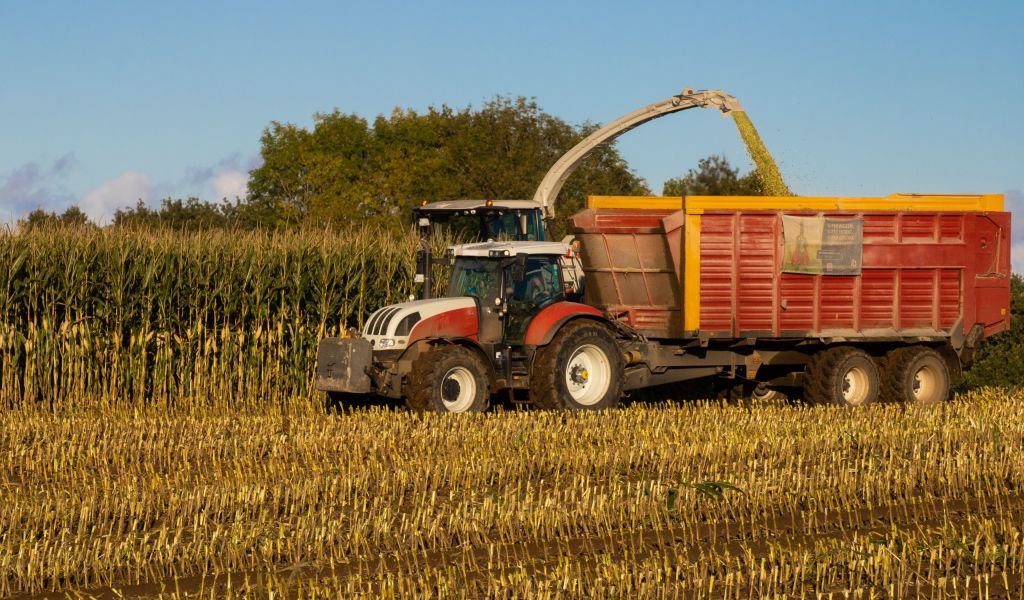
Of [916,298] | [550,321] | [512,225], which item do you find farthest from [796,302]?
[512,225]

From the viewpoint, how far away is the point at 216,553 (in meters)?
7.66

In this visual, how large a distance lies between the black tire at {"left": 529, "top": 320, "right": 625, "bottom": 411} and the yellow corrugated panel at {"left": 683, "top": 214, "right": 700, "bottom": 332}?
1.01 metres

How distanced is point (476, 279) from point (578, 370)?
157cm

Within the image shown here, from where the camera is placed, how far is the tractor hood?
1341 cm

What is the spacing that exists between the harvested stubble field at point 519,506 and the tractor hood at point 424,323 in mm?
839

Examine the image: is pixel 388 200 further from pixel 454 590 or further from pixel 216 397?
pixel 454 590

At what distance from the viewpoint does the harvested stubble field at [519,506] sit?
6.95 metres

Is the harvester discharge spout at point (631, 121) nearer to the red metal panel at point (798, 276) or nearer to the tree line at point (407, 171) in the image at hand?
the red metal panel at point (798, 276)

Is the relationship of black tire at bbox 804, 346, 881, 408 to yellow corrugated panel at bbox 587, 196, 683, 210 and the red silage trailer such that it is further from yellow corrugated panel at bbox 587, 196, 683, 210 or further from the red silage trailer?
yellow corrugated panel at bbox 587, 196, 683, 210

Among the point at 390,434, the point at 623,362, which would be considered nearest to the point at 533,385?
the point at 623,362

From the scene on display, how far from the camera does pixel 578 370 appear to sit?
14125 mm

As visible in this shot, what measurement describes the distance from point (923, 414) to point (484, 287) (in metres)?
5.08

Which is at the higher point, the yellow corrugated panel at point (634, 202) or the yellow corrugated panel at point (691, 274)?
the yellow corrugated panel at point (634, 202)

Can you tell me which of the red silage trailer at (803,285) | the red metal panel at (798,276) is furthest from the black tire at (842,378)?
the red metal panel at (798,276)
